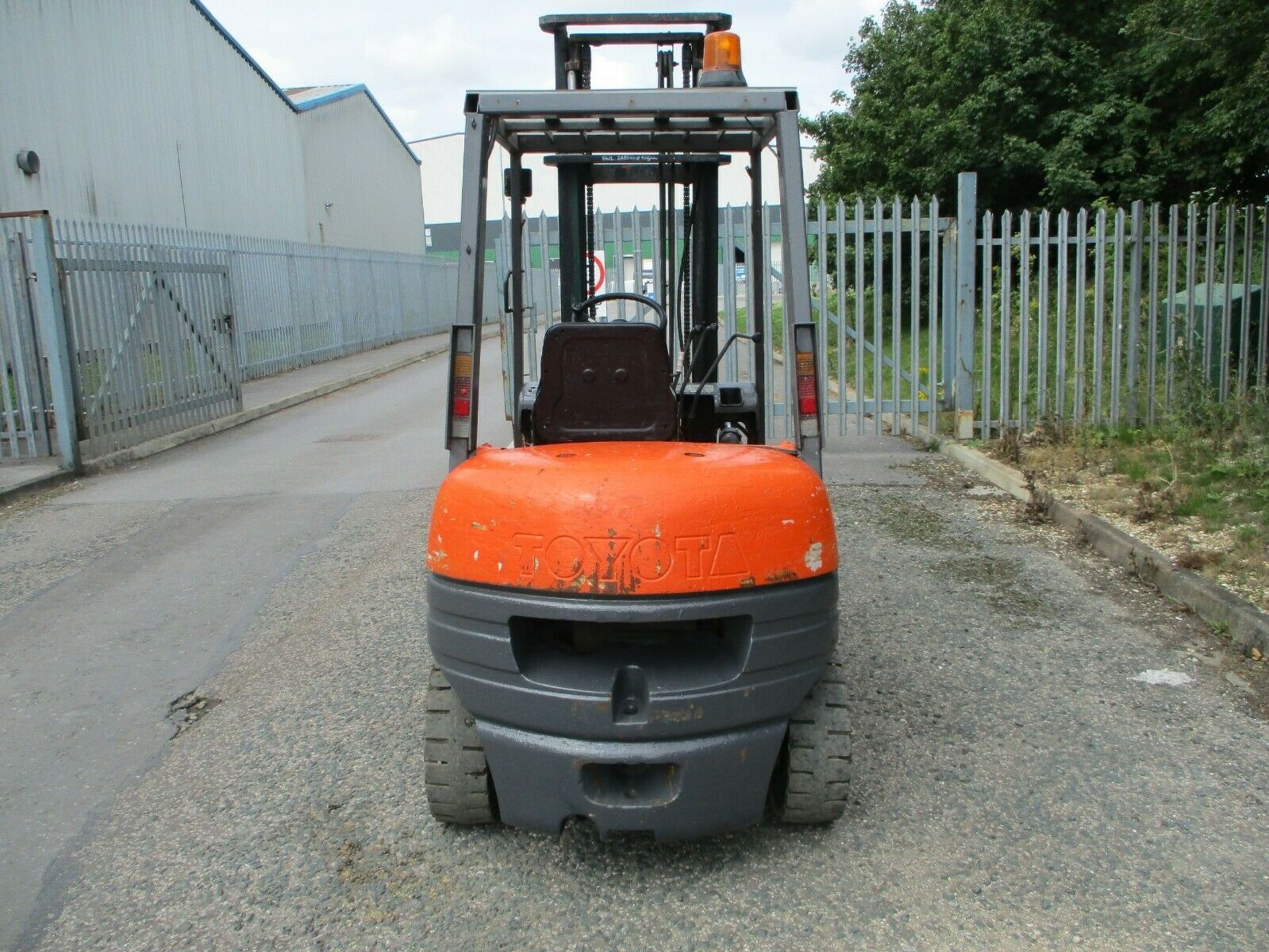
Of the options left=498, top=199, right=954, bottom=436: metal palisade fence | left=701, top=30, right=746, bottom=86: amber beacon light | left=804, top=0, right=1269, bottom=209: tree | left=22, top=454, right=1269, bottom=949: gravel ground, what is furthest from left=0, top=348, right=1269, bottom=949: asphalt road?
left=804, top=0, right=1269, bottom=209: tree

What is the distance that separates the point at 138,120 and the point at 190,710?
2270cm

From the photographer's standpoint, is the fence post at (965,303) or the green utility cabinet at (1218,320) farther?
the fence post at (965,303)

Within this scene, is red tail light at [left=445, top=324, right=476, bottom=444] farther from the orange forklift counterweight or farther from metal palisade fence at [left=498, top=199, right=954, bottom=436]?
metal palisade fence at [left=498, top=199, right=954, bottom=436]

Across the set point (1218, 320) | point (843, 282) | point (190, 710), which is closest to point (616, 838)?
point (190, 710)

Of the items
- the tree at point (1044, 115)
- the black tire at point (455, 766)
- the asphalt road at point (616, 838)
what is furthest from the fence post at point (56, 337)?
the tree at point (1044, 115)

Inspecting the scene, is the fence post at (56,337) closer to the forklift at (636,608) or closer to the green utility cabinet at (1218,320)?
the forklift at (636,608)

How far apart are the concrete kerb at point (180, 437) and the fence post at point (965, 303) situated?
681cm

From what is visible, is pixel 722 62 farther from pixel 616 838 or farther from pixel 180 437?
pixel 180 437

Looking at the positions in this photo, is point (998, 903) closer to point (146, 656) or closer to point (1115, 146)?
point (146, 656)

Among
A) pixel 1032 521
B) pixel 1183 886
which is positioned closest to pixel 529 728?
pixel 1183 886

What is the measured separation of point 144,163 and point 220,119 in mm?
4956

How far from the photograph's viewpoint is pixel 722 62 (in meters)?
4.12

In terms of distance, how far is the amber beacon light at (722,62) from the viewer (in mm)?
4066

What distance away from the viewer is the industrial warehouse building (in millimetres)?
20094
